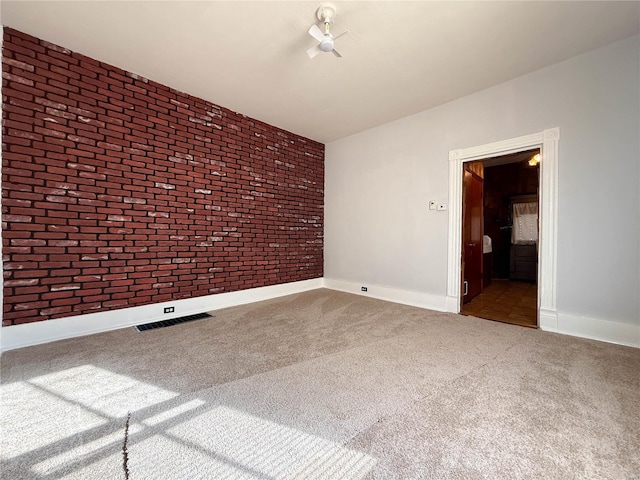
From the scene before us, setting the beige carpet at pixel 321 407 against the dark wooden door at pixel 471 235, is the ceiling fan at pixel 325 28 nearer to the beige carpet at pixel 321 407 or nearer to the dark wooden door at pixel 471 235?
the dark wooden door at pixel 471 235

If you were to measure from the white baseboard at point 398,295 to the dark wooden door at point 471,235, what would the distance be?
1.40 feet

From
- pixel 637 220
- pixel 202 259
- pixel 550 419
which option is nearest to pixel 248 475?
pixel 550 419

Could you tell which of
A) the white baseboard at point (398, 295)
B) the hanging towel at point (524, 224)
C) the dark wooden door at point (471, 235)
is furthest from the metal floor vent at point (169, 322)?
the hanging towel at point (524, 224)

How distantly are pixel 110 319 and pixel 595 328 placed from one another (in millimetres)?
5216

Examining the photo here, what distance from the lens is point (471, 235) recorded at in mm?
4211

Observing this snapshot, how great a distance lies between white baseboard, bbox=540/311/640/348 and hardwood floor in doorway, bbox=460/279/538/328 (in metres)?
0.21

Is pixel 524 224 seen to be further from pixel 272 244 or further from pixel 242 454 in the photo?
pixel 242 454

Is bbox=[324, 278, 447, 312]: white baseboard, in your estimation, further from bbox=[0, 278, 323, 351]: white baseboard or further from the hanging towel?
the hanging towel

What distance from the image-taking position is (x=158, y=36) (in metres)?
2.52

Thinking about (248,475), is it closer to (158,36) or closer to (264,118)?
(158,36)

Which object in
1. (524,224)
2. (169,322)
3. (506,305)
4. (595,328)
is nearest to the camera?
(595,328)

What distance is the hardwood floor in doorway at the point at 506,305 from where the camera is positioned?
3.40 metres

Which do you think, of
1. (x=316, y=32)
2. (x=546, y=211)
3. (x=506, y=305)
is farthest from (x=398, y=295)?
(x=316, y=32)

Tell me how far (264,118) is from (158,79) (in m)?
1.51
